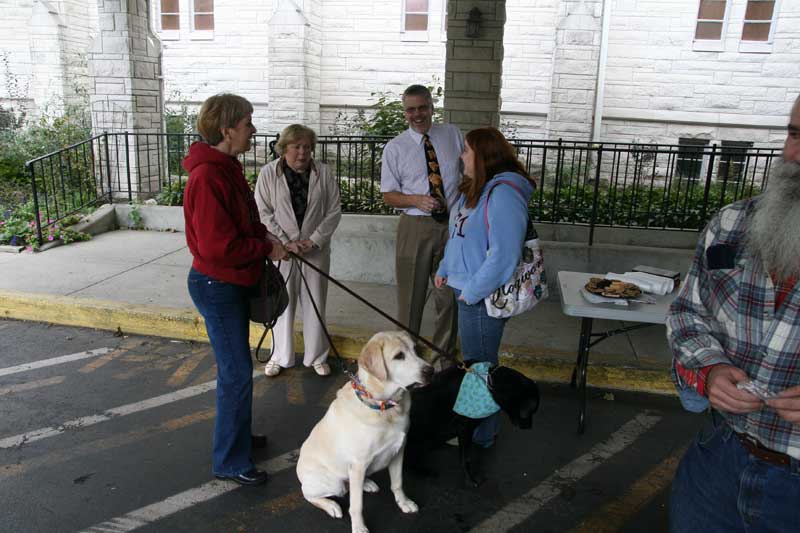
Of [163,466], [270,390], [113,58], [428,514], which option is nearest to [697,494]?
[428,514]

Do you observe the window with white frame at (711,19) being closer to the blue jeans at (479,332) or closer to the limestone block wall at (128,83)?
Answer: the limestone block wall at (128,83)

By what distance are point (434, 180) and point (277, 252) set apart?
1795 mm

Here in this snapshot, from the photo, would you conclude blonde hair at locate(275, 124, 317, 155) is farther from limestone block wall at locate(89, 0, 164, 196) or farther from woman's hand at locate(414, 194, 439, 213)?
limestone block wall at locate(89, 0, 164, 196)

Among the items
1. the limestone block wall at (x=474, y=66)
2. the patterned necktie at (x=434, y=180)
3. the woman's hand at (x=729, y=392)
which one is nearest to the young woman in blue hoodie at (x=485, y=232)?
the patterned necktie at (x=434, y=180)

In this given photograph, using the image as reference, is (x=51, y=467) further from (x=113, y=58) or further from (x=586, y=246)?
(x=113, y=58)

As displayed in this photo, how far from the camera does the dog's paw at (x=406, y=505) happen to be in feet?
10.9

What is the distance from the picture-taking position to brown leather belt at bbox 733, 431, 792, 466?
1.75 metres

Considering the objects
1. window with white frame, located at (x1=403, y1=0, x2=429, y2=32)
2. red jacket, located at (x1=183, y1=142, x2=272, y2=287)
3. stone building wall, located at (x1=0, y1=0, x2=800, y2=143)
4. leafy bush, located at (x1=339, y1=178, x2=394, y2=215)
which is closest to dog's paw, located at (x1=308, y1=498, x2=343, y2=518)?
red jacket, located at (x1=183, y1=142, x2=272, y2=287)

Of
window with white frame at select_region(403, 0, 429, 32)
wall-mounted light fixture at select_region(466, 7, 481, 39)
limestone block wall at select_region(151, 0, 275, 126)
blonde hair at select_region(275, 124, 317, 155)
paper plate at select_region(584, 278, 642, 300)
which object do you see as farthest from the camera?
limestone block wall at select_region(151, 0, 275, 126)

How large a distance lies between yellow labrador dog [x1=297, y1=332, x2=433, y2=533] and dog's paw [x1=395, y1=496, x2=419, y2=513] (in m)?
0.26

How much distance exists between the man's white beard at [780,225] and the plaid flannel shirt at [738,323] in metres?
0.05

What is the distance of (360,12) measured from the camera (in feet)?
49.7

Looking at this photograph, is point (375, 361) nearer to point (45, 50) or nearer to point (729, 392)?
point (729, 392)

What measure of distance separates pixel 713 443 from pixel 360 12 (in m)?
15.0
